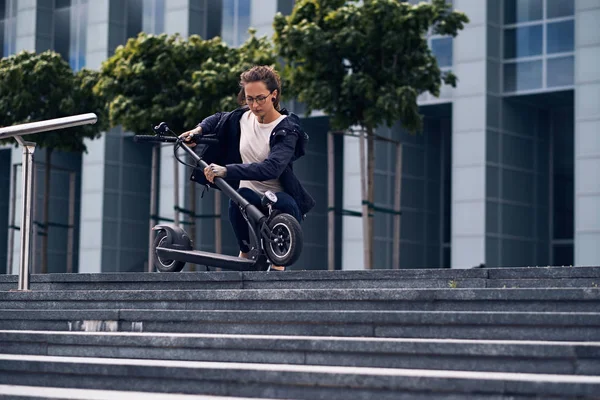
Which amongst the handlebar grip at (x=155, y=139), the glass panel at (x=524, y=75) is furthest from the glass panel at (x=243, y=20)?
the handlebar grip at (x=155, y=139)

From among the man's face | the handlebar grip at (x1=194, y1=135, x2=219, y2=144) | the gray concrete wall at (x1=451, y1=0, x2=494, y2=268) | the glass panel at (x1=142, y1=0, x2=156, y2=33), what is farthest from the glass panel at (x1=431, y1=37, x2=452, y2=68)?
the man's face

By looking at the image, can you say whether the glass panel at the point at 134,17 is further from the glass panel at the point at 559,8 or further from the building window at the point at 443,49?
the glass panel at the point at 559,8

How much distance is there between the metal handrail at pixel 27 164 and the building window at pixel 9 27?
28.9 metres

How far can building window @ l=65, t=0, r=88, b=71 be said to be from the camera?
35.6m

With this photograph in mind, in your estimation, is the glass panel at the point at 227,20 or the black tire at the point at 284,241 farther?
the glass panel at the point at 227,20

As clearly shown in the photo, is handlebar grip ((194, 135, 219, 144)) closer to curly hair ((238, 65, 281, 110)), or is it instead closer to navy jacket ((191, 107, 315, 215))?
navy jacket ((191, 107, 315, 215))

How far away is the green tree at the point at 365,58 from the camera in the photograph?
1741 cm

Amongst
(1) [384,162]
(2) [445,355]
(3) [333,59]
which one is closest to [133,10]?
(1) [384,162]

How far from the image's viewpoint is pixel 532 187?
94.6 feet

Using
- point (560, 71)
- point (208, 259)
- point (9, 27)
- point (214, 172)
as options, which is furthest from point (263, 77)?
point (9, 27)

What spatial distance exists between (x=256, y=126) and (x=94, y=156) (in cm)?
2588

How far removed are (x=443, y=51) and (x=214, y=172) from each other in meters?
19.9

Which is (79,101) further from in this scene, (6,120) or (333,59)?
(333,59)

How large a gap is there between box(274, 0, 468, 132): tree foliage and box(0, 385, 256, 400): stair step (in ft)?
37.3
